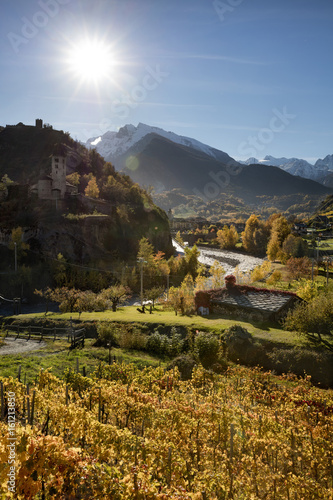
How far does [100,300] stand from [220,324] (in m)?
19.1

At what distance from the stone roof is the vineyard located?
11678 mm

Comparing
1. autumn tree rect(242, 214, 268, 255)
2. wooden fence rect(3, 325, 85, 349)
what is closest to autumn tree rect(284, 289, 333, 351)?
wooden fence rect(3, 325, 85, 349)

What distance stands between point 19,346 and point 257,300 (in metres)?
18.5

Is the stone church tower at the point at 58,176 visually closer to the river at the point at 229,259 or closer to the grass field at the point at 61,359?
the river at the point at 229,259

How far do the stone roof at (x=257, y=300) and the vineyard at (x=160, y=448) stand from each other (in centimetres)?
1168

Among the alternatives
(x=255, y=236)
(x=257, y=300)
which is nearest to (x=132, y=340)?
(x=257, y=300)

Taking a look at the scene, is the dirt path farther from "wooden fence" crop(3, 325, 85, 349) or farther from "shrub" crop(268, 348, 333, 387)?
"shrub" crop(268, 348, 333, 387)

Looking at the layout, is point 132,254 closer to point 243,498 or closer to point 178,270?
point 178,270

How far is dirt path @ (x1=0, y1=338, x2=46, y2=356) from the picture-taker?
1991 cm

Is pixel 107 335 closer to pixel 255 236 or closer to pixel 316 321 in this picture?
pixel 316 321

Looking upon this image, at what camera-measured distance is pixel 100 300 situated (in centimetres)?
3700

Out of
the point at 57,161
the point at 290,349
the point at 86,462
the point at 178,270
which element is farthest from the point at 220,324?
the point at 57,161

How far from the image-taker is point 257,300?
24594mm

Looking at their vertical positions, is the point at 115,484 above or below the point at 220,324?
above
